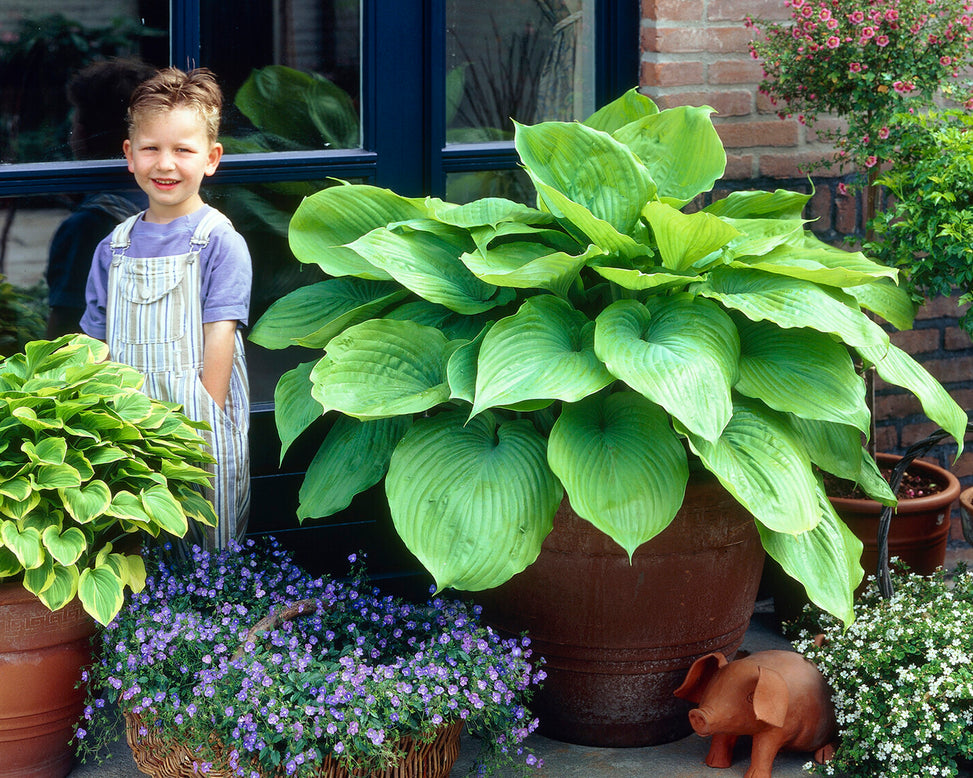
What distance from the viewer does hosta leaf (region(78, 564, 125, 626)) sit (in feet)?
6.48

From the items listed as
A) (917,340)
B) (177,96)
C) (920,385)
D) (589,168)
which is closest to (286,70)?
(177,96)

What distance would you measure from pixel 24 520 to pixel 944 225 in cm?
193

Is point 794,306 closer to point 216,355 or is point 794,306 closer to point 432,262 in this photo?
point 432,262

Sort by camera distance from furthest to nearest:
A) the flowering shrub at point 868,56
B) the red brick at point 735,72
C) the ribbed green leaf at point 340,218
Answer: the red brick at point 735,72, the flowering shrub at point 868,56, the ribbed green leaf at point 340,218

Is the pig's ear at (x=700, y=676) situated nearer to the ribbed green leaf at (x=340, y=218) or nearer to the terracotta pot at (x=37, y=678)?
Answer: the ribbed green leaf at (x=340, y=218)

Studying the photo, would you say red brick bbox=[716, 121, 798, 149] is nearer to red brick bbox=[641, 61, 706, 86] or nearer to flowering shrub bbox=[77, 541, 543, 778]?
red brick bbox=[641, 61, 706, 86]

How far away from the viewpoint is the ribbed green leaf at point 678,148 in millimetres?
2258

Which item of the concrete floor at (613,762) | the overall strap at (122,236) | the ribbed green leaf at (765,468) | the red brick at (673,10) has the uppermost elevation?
the red brick at (673,10)

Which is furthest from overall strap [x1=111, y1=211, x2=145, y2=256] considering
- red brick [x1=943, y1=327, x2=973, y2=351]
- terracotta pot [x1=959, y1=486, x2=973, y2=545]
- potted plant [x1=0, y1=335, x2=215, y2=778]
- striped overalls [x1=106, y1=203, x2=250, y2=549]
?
red brick [x1=943, y1=327, x2=973, y2=351]

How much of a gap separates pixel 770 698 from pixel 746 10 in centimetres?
168

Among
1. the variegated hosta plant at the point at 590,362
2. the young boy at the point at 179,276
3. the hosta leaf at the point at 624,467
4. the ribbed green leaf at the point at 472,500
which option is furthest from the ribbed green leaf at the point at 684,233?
the young boy at the point at 179,276

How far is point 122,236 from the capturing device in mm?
2436

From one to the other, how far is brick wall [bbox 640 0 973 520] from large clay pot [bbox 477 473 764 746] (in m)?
0.95

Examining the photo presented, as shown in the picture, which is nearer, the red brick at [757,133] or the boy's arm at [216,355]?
the boy's arm at [216,355]
